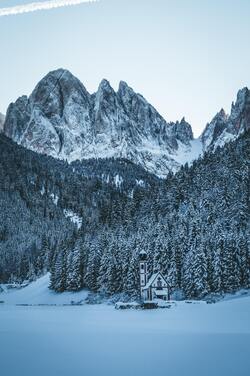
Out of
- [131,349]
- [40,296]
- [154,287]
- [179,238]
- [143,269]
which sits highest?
[179,238]

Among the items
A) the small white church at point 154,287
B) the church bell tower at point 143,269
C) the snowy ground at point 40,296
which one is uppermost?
the church bell tower at point 143,269

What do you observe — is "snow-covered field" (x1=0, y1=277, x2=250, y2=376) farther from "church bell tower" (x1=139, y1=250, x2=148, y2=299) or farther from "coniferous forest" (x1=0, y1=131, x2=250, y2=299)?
"church bell tower" (x1=139, y1=250, x2=148, y2=299)

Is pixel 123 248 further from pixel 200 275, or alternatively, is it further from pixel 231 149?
pixel 231 149

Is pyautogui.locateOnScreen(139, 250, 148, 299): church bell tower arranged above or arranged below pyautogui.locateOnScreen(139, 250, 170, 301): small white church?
above

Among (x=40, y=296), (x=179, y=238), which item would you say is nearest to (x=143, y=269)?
(x=179, y=238)

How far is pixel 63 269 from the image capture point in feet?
289

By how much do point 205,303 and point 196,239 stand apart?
1581 cm

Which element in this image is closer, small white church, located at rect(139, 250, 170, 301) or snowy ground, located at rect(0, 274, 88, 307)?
small white church, located at rect(139, 250, 170, 301)

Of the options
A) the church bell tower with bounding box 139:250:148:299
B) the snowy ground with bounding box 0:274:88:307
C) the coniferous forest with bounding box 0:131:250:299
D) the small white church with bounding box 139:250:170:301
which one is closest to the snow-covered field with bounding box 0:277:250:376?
the coniferous forest with bounding box 0:131:250:299

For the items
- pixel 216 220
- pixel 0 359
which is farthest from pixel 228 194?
pixel 0 359

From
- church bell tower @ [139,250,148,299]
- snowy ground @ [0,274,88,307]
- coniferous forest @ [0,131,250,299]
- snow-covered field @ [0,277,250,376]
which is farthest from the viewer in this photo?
snowy ground @ [0,274,88,307]

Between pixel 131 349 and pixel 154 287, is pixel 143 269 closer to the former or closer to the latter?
pixel 154 287

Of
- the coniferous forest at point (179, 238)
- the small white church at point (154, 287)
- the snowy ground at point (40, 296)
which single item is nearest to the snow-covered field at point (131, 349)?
the coniferous forest at point (179, 238)

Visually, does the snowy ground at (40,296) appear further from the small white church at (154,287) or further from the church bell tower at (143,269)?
the small white church at (154,287)
